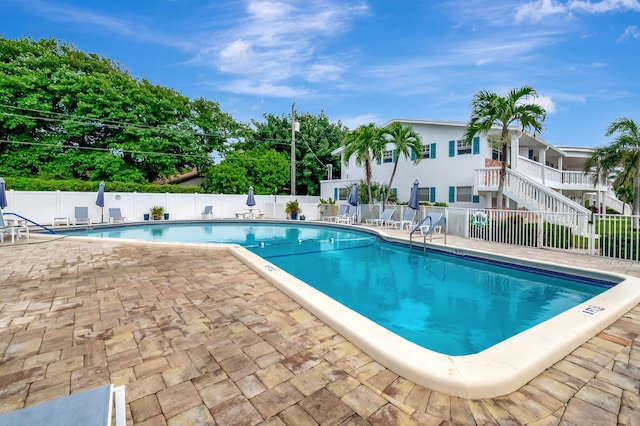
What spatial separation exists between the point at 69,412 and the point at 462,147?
59.5ft

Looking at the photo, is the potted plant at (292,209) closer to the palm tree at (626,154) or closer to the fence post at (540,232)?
the fence post at (540,232)

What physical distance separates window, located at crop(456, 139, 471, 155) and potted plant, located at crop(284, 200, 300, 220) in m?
10.4

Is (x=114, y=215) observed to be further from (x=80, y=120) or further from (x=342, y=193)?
(x=342, y=193)

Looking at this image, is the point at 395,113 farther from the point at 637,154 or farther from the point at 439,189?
the point at 637,154

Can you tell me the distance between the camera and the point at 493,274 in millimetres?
7199

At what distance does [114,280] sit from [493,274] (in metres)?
7.83

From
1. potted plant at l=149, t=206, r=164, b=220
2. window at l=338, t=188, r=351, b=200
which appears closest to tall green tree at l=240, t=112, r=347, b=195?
window at l=338, t=188, r=351, b=200

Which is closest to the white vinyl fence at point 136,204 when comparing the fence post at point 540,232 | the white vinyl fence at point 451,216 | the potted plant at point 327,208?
the white vinyl fence at point 451,216

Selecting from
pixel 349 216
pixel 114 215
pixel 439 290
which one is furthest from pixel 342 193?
pixel 439 290

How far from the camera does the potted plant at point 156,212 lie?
63.2 feet

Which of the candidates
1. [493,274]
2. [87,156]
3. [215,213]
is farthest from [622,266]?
[87,156]

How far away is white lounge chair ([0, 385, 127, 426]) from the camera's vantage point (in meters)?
1.24

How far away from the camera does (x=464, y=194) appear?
54.1 ft

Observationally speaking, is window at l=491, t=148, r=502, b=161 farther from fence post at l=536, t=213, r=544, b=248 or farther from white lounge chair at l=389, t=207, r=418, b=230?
fence post at l=536, t=213, r=544, b=248
